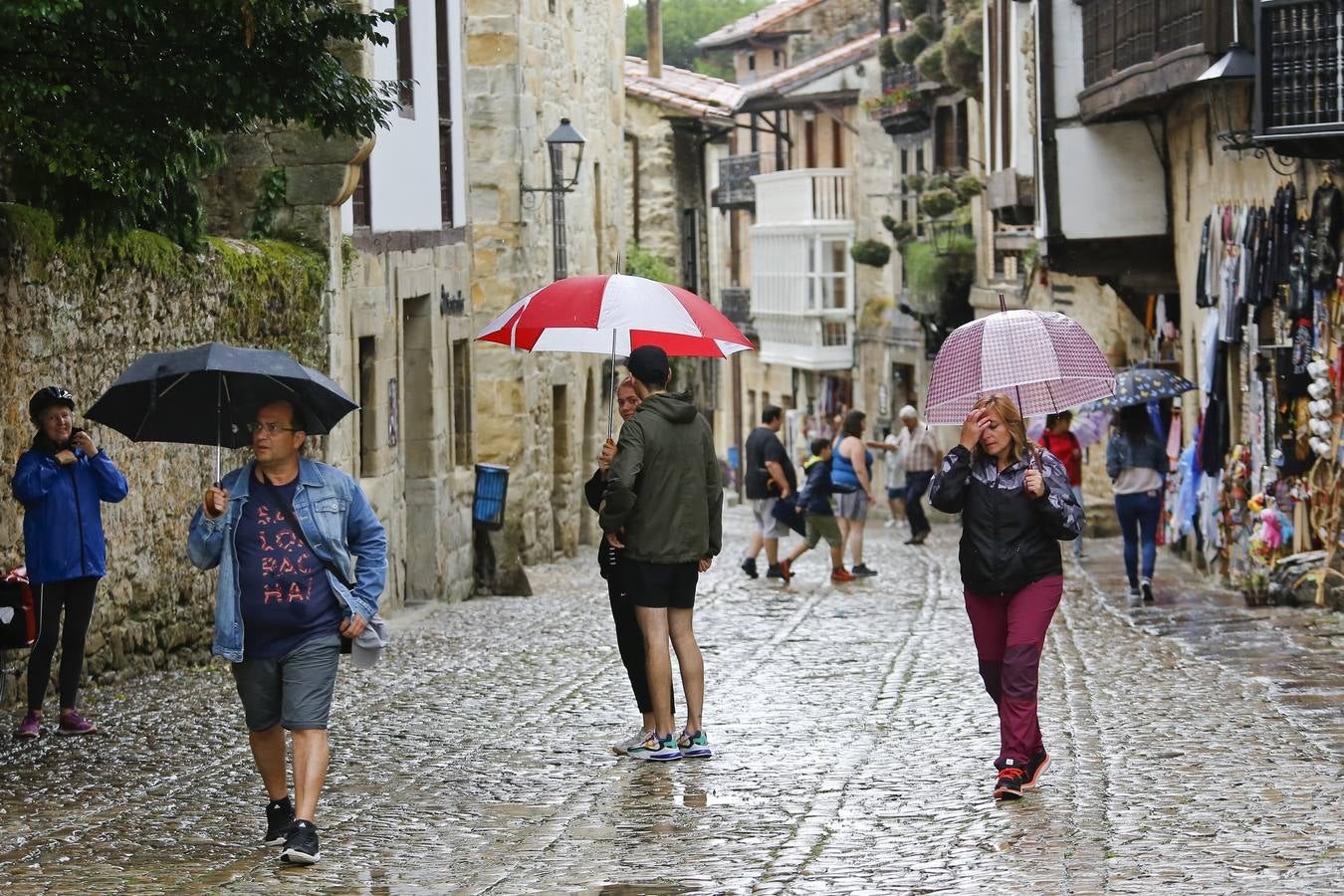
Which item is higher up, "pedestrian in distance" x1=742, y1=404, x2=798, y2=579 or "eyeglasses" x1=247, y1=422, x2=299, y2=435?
"eyeglasses" x1=247, y1=422, x2=299, y2=435

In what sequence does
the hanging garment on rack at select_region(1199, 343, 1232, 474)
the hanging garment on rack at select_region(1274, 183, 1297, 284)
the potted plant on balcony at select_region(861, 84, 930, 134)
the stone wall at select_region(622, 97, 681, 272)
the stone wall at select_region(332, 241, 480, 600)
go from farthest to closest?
1. the stone wall at select_region(622, 97, 681, 272)
2. the potted plant on balcony at select_region(861, 84, 930, 134)
3. the hanging garment on rack at select_region(1199, 343, 1232, 474)
4. the stone wall at select_region(332, 241, 480, 600)
5. the hanging garment on rack at select_region(1274, 183, 1297, 284)

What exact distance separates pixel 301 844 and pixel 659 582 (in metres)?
2.49

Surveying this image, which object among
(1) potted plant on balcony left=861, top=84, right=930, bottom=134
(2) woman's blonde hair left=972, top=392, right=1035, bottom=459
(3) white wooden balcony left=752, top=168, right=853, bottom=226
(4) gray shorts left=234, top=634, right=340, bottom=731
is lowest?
(4) gray shorts left=234, top=634, right=340, bottom=731

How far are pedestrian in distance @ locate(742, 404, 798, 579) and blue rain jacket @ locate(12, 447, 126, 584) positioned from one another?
953 cm

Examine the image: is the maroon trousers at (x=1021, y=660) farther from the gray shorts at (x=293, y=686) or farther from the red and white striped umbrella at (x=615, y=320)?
the gray shorts at (x=293, y=686)

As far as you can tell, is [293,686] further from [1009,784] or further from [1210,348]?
[1210,348]

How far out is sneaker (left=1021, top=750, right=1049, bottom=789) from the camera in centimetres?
800

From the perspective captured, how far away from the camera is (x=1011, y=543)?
8008mm

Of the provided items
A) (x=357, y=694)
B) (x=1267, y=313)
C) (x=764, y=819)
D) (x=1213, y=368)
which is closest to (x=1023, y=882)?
(x=764, y=819)

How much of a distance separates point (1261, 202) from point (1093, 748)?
27.5 ft

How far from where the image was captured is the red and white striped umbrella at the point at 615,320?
9406 mm

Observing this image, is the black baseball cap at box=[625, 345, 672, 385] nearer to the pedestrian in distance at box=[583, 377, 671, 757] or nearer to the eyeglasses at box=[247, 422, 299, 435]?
the pedestrian in distance at box=[583, 377, 671, 757]

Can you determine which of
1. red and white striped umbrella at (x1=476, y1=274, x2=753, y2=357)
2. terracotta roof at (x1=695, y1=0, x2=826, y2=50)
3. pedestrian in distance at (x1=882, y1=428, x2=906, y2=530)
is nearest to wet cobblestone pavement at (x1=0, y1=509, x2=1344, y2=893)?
red and white striped umbrella at (x1=476, y1=274, x2=753, y2=357)

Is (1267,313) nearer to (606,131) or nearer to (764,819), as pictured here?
(764,819)
